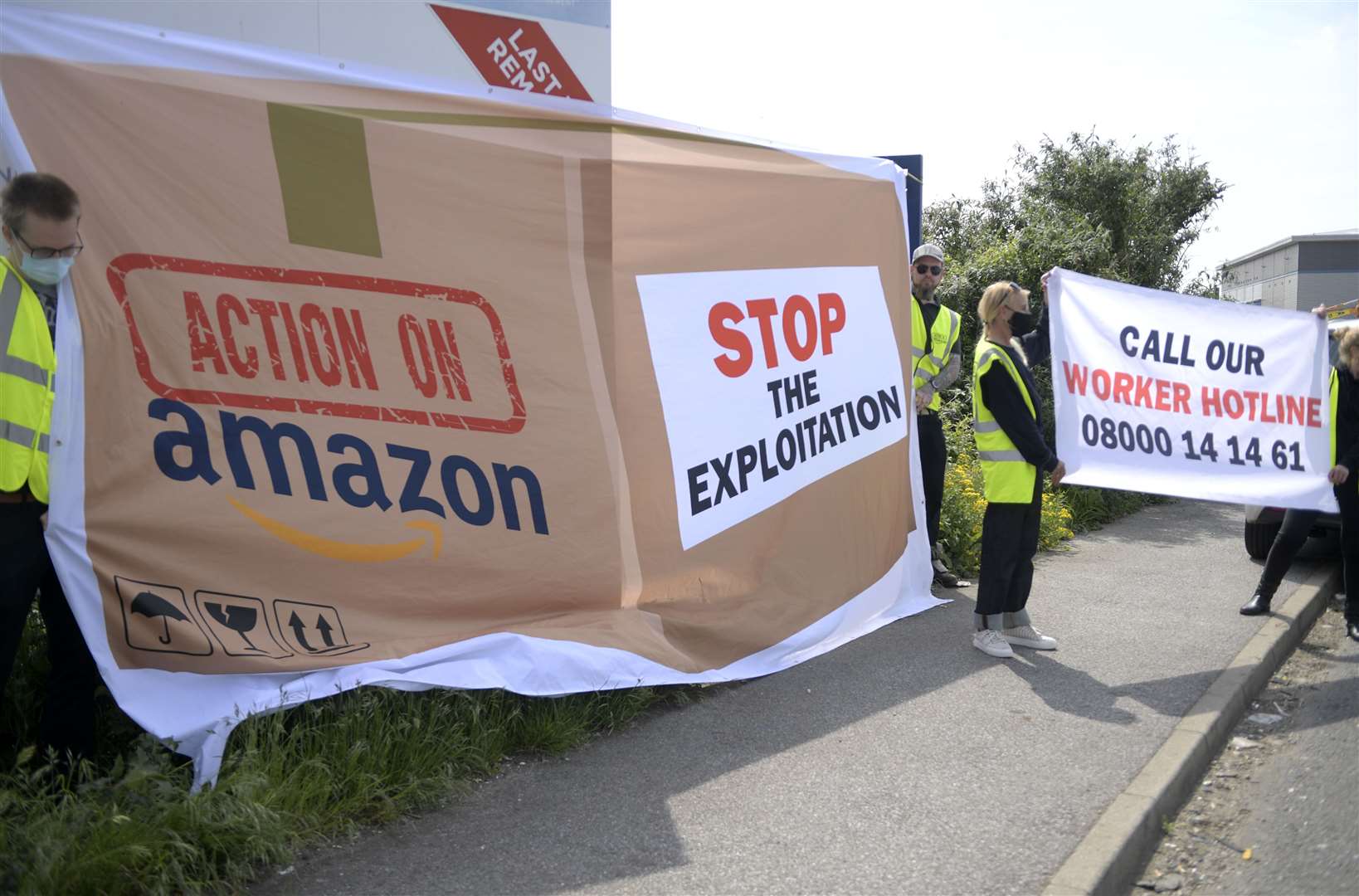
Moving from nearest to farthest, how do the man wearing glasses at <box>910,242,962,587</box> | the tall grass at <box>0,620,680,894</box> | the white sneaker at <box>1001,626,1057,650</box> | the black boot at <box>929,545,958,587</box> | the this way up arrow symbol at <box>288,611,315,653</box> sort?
1. the tall grass at <box>0,620,680,894</box>
2. the this way up arrow symbol at <box>288,611,315,653</box>
3. the white sneaker at <box>1001,626,1057,650</box>
4. the man wearing glasses at <box>910,242,962,587</box>
5. the black boot at <box>929,545,958,587</box>

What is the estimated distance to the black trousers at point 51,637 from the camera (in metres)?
3.37

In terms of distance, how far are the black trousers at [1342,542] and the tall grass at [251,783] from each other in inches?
177

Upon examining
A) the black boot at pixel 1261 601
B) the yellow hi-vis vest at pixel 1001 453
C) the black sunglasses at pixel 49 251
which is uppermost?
the black sunglasses at pixel 49 251

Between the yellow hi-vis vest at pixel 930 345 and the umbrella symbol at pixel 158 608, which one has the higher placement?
the yellow hi-vis vest at pixel 930 345

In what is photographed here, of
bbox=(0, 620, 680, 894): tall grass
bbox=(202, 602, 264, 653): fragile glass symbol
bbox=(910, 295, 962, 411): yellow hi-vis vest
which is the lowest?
bbox=(0, 620, 680, 894): tall grass

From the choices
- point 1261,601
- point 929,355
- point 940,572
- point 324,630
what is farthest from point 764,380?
point 1261,601

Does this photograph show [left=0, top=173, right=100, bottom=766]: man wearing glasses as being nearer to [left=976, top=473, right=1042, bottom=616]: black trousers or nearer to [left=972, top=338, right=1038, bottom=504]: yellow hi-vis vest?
[left=972, top=338, right=1038, bottom=504]: yellow hi-vis vest

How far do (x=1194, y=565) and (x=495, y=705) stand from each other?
20.1 feet

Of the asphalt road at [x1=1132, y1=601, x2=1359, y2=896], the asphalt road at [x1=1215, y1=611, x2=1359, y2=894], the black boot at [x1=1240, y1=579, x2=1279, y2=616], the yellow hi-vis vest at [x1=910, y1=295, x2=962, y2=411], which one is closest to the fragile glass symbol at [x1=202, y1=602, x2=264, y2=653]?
the asphalt road at [x1=1132, y1=601, x2=1359, y2=896]

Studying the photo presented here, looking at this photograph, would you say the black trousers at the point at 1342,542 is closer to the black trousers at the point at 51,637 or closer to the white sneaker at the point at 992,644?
the white sneaker at the point at 992,644

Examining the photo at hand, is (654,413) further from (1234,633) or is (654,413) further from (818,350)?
(1234,633)

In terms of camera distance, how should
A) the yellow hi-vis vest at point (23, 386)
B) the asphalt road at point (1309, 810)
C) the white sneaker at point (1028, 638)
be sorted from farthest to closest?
the white sneaker at point (1028, 638) → the asphalt road at point (1309, 810) → the yellow hi-vis vest at point (23, 386)

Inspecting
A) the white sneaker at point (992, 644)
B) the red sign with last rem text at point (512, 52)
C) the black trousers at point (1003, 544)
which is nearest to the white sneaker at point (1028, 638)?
the white sneaker at point (992, 644)

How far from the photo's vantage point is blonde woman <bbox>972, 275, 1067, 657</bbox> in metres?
5.59
